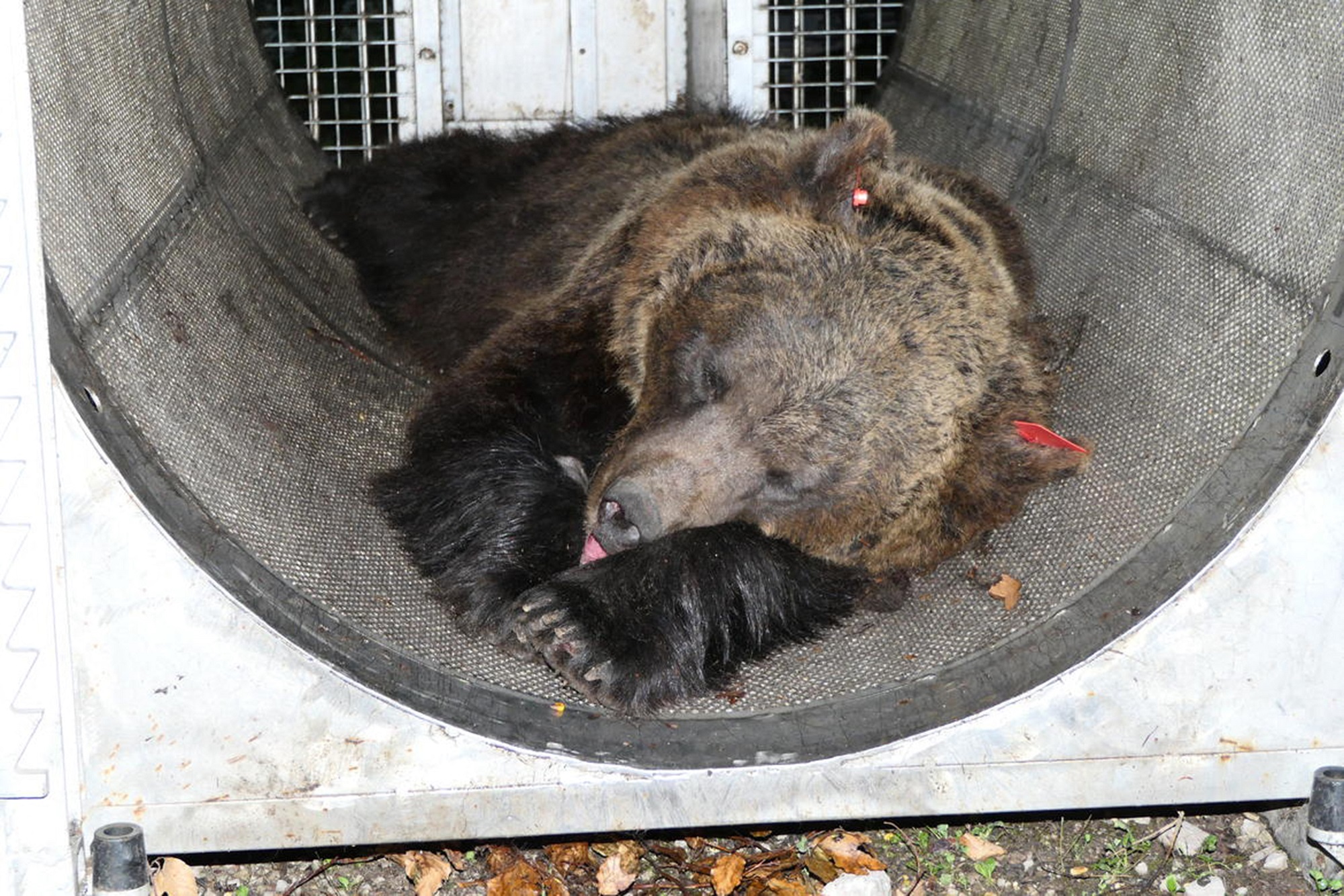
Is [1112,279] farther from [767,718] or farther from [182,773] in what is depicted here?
[182,773]

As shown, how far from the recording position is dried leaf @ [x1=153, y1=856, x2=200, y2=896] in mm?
3203

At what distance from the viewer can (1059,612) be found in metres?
3.06

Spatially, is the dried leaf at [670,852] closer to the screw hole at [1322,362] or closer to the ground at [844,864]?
the ground at [844,864]

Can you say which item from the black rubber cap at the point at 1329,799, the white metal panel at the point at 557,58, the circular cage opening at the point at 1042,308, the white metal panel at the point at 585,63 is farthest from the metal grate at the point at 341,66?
the black rubber cap at the point at 1329,799

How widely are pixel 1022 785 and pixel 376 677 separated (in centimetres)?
143

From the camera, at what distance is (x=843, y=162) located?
3.49m

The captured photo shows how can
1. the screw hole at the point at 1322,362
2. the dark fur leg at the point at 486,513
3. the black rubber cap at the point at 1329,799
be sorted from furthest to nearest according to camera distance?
1. the dark fur leg at the point at 486,513
2. the black rubber cap at the point at 1329,799
3. the screw hole at the point at 1322,362

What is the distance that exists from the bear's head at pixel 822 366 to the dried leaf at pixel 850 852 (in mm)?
764

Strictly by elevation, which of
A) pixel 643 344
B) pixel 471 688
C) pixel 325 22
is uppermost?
pixel 325 22

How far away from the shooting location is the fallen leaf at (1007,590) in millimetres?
3229

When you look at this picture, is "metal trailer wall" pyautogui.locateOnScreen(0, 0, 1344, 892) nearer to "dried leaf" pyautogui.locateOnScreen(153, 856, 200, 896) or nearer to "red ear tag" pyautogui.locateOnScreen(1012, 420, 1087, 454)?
"red ear tag" pyautogui.locateOnScreen(1012, 420, 1087, 454)

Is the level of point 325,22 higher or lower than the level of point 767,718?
higher

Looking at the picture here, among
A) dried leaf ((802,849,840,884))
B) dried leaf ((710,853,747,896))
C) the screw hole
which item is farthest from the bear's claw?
the screw hole

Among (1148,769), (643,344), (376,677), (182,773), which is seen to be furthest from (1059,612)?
(182,773)
